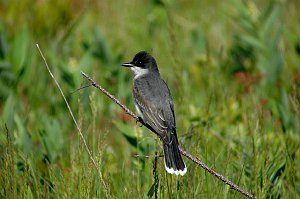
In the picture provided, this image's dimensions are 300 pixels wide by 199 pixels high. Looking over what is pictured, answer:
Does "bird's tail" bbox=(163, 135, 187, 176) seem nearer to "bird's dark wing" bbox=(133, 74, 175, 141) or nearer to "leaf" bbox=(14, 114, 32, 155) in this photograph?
"bird's dark wing" bbox=(133, 74, 175, 141)

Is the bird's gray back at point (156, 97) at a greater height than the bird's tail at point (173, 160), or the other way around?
the bird's gray back at point (156, 97)

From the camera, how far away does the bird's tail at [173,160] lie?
4199mm

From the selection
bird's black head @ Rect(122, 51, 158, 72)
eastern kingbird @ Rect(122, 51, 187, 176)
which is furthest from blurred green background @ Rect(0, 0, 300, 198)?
bird's black head @ Rect(122, 51, 158, 72)

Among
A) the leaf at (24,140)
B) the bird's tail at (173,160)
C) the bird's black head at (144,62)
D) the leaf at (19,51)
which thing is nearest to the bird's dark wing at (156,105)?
the bird's black head at (144,62)

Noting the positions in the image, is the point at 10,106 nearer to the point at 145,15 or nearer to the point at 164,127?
the point at 164,127

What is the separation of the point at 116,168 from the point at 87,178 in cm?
152

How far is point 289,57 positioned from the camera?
8359mm

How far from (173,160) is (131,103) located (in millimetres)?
2946

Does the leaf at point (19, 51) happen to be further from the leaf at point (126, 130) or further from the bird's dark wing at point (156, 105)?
the leaf at point (126, 130)

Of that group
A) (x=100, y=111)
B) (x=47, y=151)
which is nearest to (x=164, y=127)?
(x=47, y=151)

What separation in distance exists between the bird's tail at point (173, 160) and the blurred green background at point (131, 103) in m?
0.08

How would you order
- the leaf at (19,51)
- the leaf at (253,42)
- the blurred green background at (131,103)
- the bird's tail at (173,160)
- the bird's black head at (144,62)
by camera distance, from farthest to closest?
the leaf at (253,42)
the leaf at (19,51)
the bird's black head at (144,62)
the blurred green background at (131,103)
the bird's tail at (173,160)

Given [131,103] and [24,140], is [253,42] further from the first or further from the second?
[24,140]

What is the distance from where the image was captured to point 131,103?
23.5 ft
